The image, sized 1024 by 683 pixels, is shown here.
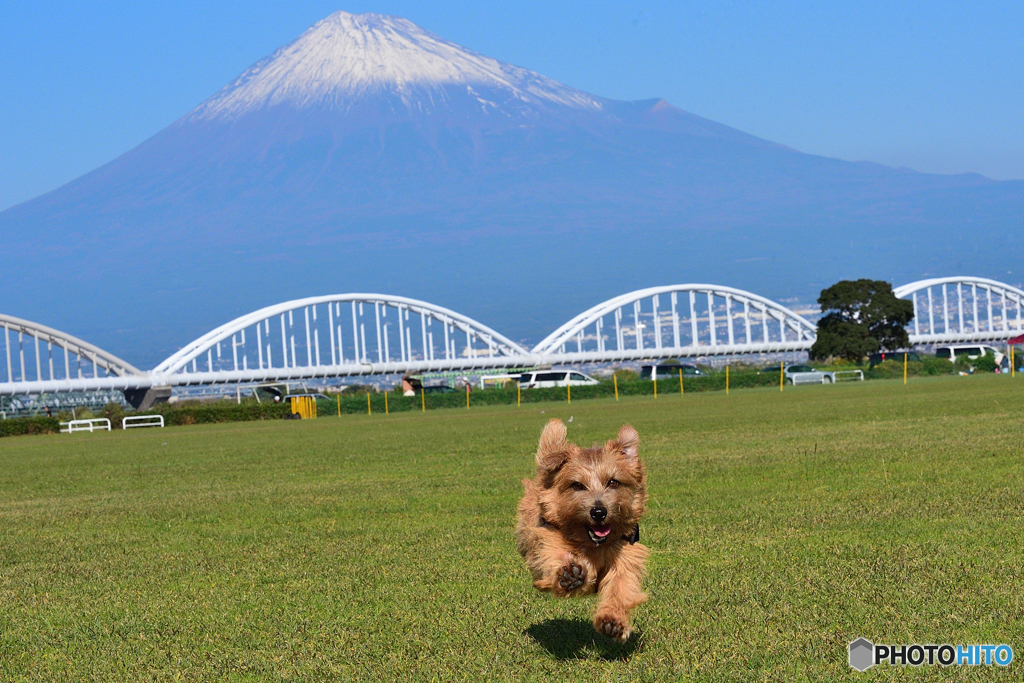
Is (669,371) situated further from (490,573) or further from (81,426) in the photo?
(490,573)

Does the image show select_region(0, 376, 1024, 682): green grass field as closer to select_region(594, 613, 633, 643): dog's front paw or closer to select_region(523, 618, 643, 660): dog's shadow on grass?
select_region(523, 618, 643, 660): dog's shadow on grass

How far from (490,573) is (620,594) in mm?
3034

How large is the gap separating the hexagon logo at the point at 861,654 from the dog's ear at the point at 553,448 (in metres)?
1.63

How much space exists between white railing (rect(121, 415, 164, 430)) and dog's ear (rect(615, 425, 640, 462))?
152 ft

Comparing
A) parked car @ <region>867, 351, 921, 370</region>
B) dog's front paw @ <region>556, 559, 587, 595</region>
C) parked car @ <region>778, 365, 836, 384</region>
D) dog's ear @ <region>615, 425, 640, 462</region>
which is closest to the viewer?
dog's front paw @ <region>556, 559, 587, 595</region>

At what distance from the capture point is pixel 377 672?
5.57 m

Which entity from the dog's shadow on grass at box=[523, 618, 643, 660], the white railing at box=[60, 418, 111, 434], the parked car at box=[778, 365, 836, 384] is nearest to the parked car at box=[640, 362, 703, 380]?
the parked car at box=[778, 365, 836, 384]

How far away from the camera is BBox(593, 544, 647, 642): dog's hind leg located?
4973mm

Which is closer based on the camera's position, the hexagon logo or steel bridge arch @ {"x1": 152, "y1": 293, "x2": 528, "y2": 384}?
the hexagon logo

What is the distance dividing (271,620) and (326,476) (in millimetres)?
10444

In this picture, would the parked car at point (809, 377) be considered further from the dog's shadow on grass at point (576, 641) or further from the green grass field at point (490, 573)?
the dog's shadow on grass at point (576, 641)

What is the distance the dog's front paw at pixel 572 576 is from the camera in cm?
506

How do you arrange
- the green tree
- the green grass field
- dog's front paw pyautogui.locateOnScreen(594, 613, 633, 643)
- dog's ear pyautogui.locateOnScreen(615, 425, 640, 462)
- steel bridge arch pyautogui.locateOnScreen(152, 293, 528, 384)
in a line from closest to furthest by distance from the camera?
dog's front paw pyautogui.locateOnScreen(594, 613, 633, 643), dog's ear pyautogui.locateOnScreen(615, 425, 640, 462), the green grass field, the green tree, steel bridge arch pyautogui.locateOnScreen(152, 293, 528, 384)

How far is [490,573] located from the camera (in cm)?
806
